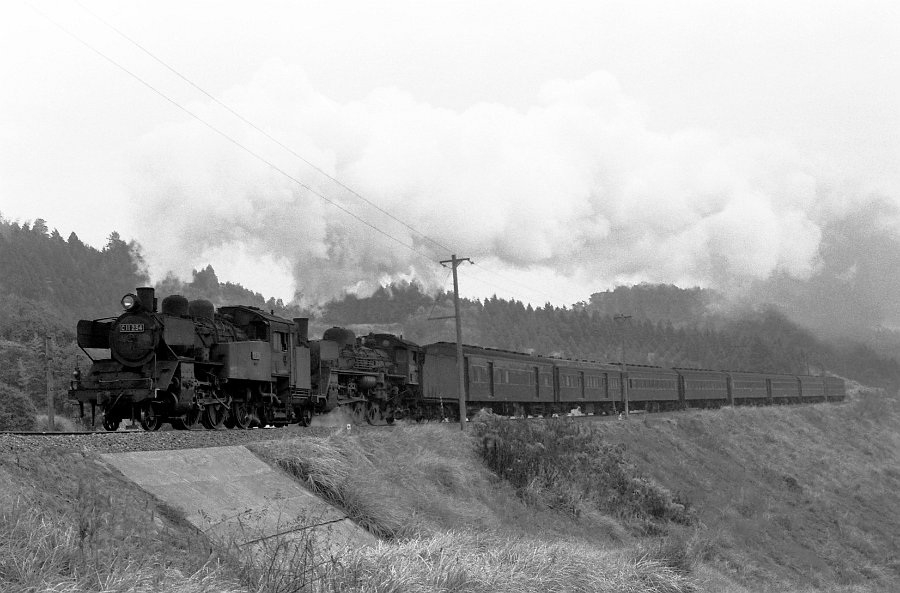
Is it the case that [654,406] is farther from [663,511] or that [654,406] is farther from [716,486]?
[663,511]

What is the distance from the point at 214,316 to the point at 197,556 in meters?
11.1

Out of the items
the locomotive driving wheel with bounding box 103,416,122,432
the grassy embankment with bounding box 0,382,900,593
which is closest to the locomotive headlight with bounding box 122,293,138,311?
the locomotive driving wheel with bounding box 103,416,122,432

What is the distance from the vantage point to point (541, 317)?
140m

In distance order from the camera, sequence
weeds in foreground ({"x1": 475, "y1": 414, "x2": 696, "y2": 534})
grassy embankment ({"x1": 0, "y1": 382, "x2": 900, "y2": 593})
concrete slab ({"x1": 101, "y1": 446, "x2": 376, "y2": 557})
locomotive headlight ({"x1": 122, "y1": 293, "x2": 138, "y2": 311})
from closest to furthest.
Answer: grassy embankment ({"x1": 0, "y1": 382, "x2": 900, "y2": 593}) → concrete slab ({"x1": 101, "y1": 446, "x2": 376, "y2": 557}) → locomotive headlight ({"x1": 122, "y1": 293, "x2": 138, "y2": 311}) → weeds in foreground ({"x1": 475, "y1": 414, "x2": 696, "y2": 534})

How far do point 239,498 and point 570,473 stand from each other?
11.7m

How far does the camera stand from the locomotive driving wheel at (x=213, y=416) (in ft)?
56.6

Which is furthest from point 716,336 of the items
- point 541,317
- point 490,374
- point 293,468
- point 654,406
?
point 293,468

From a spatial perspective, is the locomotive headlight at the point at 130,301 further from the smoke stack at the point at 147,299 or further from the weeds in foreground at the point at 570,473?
the weeds in foreground at the point at 570,473

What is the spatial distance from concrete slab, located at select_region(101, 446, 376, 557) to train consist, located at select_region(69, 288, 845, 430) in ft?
15.2

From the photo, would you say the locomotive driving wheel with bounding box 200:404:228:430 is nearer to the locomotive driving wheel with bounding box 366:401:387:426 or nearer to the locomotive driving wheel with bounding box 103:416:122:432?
the locomotive driving wheel with bounding box 103:416:122:432

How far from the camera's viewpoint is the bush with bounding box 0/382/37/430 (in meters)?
26.2

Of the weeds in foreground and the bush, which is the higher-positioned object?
the bush

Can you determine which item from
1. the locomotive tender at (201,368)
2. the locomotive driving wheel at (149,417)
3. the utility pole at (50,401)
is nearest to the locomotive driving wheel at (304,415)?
the locomotive tender at (201,368)

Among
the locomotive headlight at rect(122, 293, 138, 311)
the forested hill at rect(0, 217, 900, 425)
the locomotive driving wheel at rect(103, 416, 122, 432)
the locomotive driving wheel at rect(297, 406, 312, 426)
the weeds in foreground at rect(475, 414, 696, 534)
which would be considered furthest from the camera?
the forested hill at rect(0, 217, 900, 425)
